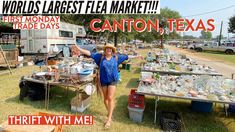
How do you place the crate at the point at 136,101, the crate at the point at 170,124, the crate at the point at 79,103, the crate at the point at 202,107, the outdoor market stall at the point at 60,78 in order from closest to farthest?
the crate at the point at 170,124 → the crate at the point at 136,101 → the crate at the point at 79,103 → the outdoor market stall at the point at 60,78 → the crate at the point at 202,107

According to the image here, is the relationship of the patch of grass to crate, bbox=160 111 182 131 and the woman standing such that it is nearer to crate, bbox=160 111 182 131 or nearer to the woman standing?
crate, bbox=160 111 182 131

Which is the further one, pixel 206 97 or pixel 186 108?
pixel 186 108

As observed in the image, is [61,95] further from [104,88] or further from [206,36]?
[206,36]

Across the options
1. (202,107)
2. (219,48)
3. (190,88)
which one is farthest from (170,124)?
(219,48)

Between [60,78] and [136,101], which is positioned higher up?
[60,78]

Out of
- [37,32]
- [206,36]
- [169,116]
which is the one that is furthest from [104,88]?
[206,36]

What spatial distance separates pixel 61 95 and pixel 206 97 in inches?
149

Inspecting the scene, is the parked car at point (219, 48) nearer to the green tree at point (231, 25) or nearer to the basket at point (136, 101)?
the green tree at point (231, 25)

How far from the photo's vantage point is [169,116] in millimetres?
4414

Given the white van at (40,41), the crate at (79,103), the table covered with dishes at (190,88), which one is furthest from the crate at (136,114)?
the white van at (40,41)

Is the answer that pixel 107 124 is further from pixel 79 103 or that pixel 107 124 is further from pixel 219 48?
pixel 219 48

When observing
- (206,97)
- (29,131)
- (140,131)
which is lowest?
(140,131)

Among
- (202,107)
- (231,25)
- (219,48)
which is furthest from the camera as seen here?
(231,25)

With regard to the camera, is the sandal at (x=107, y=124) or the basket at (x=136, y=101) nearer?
the sandal at (x=107, y=124)
